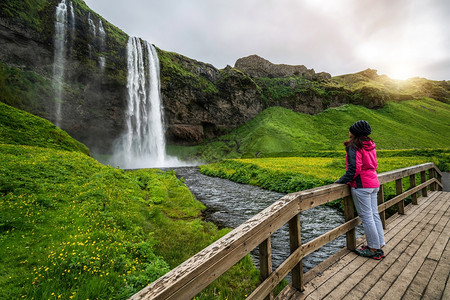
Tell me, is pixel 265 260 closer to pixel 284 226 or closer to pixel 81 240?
pixel 81 240

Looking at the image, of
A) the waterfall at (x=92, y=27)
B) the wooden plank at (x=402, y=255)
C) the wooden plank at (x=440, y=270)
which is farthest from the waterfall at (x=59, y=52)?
the wooden plank at (x=440, y=270)

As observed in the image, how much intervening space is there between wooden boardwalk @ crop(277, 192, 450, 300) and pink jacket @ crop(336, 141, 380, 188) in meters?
1.76

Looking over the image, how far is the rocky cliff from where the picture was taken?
156 feet

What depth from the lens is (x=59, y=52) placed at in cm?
5366

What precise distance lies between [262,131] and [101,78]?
61668mm

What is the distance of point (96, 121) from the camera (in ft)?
215

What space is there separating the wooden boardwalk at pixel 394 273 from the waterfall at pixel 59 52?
71.3 metres

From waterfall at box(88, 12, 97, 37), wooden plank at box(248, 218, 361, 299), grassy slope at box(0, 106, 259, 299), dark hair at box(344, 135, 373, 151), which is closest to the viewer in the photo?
wooden plank at box(248, 218, 361, 299)

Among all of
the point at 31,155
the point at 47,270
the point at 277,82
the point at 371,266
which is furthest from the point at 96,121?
the point at 277,82

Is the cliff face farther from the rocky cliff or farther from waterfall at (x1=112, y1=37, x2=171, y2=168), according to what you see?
waterfall at (x1=112, y1=37, x2=171, y2=168)

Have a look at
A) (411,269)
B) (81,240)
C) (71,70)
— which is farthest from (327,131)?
(81,240)

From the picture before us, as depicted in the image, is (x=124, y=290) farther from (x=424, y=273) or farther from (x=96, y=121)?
(x=96, y=121)

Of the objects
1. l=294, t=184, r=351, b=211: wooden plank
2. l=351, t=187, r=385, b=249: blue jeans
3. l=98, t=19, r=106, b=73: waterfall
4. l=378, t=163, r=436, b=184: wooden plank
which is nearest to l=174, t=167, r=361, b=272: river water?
l=351, t=187, r=385, b=249: blue jeans

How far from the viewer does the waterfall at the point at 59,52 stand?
170 feet
